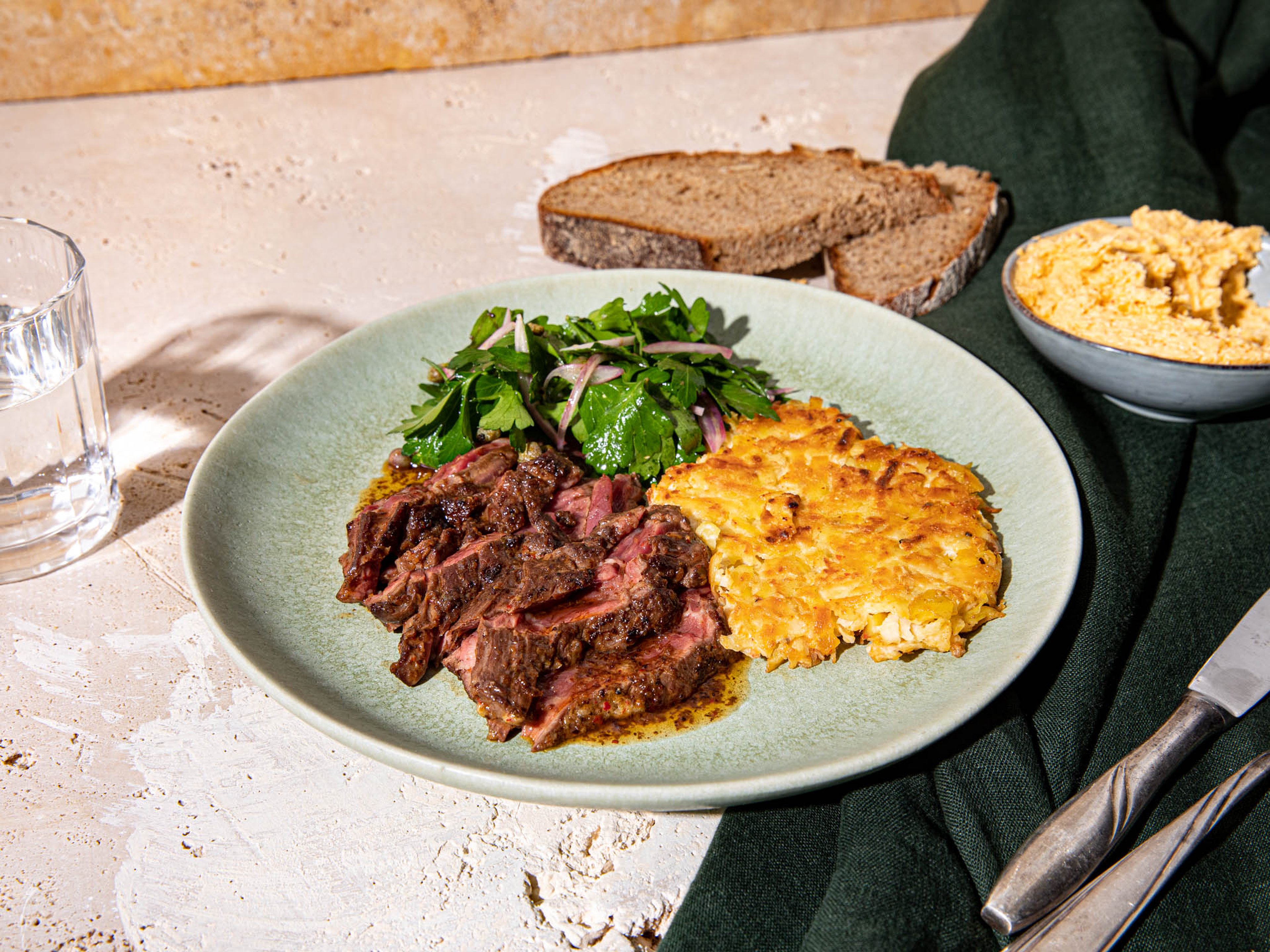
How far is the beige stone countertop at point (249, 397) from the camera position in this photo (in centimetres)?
240

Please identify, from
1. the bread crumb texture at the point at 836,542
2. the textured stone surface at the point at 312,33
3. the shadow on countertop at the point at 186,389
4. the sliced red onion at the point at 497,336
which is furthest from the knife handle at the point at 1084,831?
the textured stone surface at the point at 312,33

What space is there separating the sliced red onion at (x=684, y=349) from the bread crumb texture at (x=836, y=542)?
0.41 metres

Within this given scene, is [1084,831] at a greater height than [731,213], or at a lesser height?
lesser

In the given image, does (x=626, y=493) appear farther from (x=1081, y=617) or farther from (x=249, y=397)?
(x=249, y=397)

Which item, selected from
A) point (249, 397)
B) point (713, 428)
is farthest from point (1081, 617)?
point (249, 397)

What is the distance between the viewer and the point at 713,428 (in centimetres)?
348

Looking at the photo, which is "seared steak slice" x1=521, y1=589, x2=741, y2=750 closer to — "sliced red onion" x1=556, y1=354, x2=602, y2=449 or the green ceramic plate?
the green ceramic plate

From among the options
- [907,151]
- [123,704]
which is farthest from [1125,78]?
[123,704]

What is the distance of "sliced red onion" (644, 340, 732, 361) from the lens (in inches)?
141

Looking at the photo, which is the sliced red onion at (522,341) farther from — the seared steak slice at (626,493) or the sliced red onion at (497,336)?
the seared steak slice at (626,493)

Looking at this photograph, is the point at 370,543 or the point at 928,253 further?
the point at 928,253

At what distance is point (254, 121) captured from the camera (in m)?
6.10

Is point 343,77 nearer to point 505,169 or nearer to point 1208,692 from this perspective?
point 505,169

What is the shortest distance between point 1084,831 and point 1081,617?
0.79 meters
